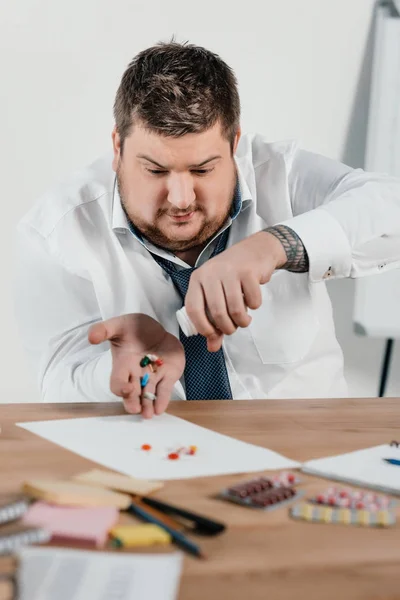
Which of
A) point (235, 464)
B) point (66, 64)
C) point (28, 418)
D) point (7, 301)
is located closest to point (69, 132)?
point (66, 64)

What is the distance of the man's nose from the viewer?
1.36 metres

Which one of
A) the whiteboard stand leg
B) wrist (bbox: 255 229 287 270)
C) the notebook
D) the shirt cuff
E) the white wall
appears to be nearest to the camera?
the notebook

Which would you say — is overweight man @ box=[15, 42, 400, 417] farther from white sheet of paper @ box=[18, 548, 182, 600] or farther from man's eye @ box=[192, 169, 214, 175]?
white sheet of paper @ box=[18, 548, 182, 600]

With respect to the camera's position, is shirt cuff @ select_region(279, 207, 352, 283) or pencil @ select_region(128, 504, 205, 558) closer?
pencil @ select_region(128, 504, 205, 558)

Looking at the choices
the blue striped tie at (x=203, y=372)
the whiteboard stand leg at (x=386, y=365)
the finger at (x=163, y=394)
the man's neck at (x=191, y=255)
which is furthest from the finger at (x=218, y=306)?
the whiteboard stand leg at (x=386, y=365)

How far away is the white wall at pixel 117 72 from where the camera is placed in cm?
233

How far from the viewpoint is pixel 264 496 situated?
67cm

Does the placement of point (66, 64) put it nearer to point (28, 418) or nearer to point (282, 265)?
point (282, 265)

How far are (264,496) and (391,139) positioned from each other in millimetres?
1897

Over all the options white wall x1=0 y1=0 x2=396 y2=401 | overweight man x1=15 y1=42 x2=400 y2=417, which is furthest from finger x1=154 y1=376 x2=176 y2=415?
white wall x1=0 y1=0 x2=396 y2=401

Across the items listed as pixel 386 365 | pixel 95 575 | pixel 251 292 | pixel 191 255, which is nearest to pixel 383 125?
pixel 386 365

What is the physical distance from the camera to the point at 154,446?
87cm

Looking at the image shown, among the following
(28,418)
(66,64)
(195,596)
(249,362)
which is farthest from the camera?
(66,64)

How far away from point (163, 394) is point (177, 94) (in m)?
0.60
